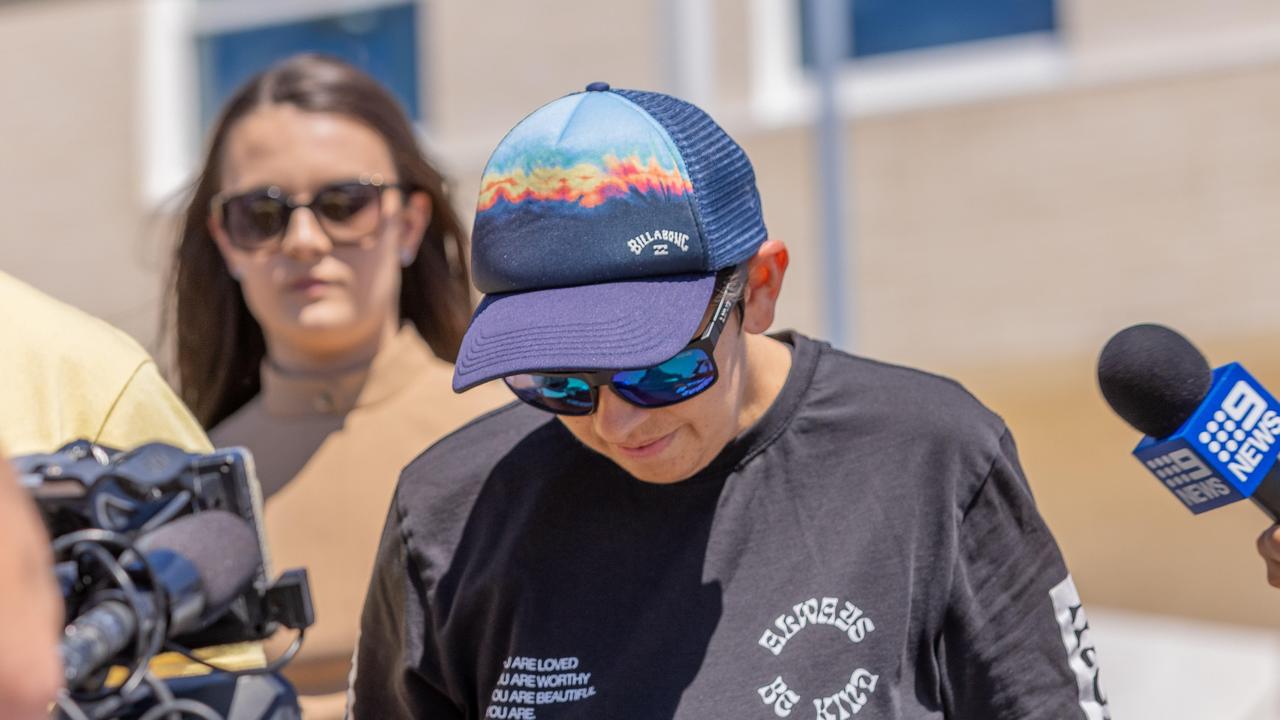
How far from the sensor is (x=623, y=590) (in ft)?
7.02

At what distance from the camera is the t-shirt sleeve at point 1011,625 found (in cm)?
206

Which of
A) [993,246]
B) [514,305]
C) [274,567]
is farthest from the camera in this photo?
[993,246]

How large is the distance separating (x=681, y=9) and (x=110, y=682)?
711 cm

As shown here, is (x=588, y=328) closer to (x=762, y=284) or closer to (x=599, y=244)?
(x=599, y=244)

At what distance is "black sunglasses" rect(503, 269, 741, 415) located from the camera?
198cm

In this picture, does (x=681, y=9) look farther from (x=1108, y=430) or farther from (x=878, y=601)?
(x=878, y=601)

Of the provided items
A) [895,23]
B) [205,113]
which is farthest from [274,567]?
[205,113]

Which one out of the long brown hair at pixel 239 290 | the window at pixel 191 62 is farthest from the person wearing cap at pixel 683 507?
the window at pixel 191 62

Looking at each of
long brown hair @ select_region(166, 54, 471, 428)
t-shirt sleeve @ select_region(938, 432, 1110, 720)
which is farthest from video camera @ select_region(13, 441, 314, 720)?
long brown hair @ select_region(166, 54, 471, 428)

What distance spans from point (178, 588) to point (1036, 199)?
6.77 metres

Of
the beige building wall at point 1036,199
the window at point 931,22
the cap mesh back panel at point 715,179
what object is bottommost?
the beige building wall at point 1036,199

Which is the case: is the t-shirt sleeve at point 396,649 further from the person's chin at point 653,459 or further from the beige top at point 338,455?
the beige top at point 338,455

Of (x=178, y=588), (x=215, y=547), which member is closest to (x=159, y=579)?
(x=178, y=588)

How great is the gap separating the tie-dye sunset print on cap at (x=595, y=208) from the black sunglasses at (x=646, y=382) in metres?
0.08
